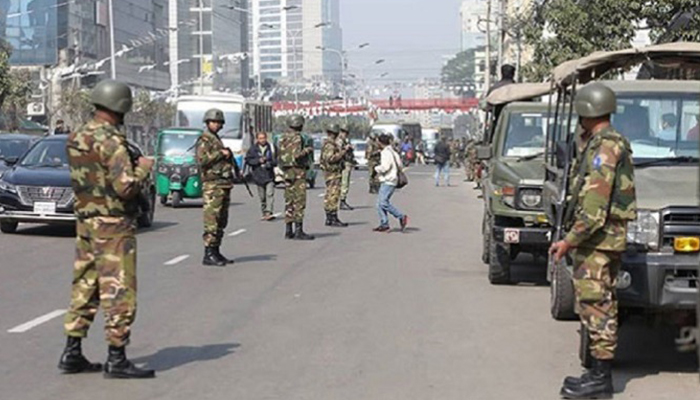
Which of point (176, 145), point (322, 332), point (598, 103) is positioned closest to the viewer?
point (598, 103)

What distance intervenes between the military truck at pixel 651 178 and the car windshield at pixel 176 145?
61.1ft

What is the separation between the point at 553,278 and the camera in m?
12.0

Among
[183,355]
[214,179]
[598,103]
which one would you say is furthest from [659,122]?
[214,179]

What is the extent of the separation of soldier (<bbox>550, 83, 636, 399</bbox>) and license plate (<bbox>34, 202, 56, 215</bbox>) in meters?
13.0


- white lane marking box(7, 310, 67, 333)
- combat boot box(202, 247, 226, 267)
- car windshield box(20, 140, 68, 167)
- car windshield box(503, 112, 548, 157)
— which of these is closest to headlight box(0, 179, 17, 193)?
car windshield box(20, 140, 68, 167)

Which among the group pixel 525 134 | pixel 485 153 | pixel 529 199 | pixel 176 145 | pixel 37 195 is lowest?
pixel 37 195

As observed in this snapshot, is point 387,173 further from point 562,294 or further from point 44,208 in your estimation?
point 562,294

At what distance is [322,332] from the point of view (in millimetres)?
11375

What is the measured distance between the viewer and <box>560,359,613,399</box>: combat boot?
866 cm

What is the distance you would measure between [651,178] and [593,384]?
195cm

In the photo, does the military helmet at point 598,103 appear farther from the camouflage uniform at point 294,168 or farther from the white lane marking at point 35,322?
the camouflage uniform at point 294,168

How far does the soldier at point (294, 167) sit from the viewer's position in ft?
65.6

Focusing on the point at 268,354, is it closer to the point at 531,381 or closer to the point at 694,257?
the point at 531,381

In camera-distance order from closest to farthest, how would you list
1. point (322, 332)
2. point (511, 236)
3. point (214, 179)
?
point (322, 332) → point (511, 236) → point (214, 179)
